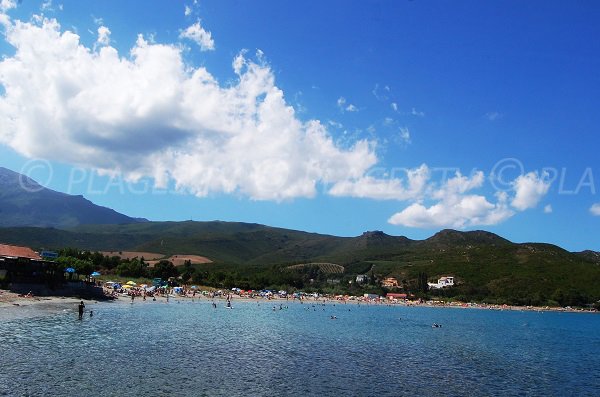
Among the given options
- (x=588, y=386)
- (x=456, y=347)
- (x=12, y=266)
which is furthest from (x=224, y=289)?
(x=588, y=386)

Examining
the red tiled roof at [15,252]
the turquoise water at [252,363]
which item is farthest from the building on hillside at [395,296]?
the red tiled roof at [15,252]

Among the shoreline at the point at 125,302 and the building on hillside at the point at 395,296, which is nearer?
the shoreline at the point at 125,302

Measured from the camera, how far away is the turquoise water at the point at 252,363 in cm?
2411

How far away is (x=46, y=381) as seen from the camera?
73.2ft

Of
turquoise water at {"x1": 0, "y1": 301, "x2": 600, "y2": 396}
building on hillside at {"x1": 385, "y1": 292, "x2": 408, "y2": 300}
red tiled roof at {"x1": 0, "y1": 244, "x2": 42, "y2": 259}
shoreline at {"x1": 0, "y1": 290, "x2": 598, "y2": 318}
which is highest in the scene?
red tiled roof at {"x1": 0, "y1": 244, "x2": 42, "y2": 259}

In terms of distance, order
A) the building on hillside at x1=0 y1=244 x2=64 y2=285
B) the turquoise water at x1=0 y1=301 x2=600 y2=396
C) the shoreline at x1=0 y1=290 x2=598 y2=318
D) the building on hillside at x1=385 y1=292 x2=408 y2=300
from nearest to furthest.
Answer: the turquoise water at x1=0 y1=301 x2=600 y2=396 → the shoreline at x1=0 y1=290 x2=598 y2=318 → the building on hillside at x1=0 y1=244 x2=64 y2=285 → the building on hillside at x1=385 y1=292 x2=408 y2=300

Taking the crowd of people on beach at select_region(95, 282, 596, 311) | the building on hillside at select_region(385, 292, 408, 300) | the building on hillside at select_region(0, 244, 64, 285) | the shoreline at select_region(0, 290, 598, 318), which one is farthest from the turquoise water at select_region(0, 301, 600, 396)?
the building on hillside at select_region(385, 292, 408, 300)

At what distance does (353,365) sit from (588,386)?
1573cm

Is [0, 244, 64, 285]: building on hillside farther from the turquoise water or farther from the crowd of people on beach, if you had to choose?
the turquoise water

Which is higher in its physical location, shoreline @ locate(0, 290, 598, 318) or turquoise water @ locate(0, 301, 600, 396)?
shoreline @ locate(0, 290, 598, 318)

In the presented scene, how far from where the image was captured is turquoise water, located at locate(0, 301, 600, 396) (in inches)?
949

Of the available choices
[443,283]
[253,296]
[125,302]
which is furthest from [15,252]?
[443,283]

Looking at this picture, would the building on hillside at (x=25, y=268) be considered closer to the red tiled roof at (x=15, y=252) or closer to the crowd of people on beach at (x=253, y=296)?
the red tiled roof at (x=15, y=252)

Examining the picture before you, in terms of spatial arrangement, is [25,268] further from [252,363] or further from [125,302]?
[252,363]
